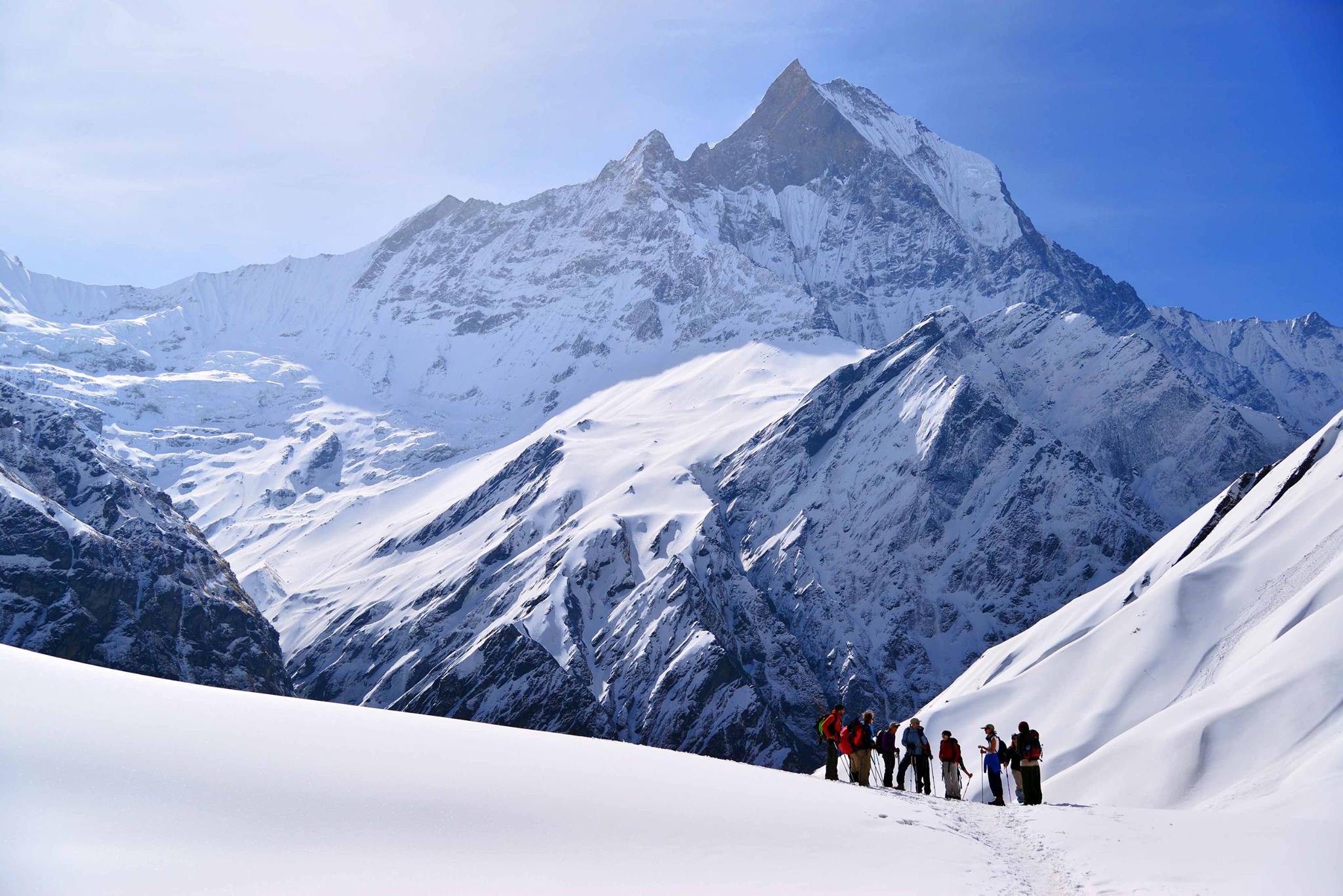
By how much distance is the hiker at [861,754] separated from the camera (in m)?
28.7

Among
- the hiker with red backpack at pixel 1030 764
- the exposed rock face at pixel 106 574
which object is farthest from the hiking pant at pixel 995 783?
the exposed rock face at pixel 106 574

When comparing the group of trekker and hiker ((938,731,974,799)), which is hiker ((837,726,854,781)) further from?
hiker ((938,731,974,799))

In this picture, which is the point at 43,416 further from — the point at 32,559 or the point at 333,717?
the point at 333,717

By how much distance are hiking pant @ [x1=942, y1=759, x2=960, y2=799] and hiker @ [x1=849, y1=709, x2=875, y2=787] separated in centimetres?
218

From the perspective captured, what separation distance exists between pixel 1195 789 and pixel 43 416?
20151cm

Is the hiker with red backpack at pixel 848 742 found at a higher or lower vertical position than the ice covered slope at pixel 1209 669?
lower

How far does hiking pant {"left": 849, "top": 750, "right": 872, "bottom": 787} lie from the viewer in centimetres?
2872

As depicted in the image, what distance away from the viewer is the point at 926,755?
95.1 ft

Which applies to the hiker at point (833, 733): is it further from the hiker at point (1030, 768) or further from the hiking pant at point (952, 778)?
the hiker at point (1030, 768)

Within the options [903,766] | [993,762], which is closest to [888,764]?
[903,766]

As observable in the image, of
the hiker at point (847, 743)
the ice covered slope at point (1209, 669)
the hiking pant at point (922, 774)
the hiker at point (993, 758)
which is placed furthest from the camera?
the ice covered slope at point (1209, 669)

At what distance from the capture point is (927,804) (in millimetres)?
23906

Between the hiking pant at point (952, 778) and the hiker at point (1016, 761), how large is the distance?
5.56ft

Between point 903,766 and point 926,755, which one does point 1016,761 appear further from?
point 903,766
